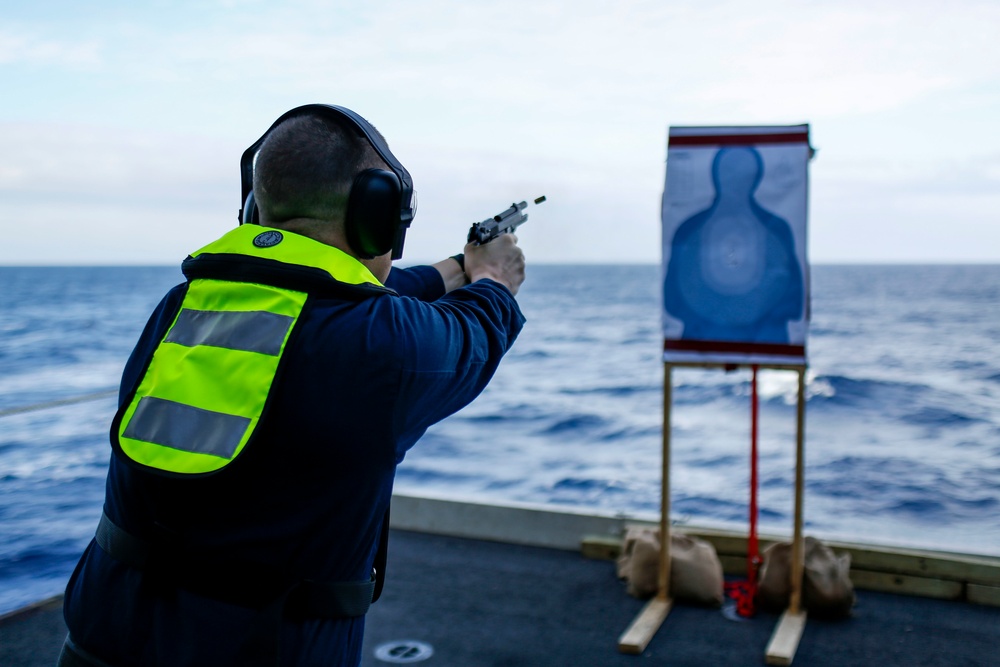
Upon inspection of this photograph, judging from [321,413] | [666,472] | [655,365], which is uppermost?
[321,413]

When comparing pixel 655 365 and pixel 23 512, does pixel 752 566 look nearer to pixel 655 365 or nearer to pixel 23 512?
pixel 23 512

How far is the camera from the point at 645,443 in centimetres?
1288

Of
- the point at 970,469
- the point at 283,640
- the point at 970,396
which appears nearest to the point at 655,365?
the point at 970,396

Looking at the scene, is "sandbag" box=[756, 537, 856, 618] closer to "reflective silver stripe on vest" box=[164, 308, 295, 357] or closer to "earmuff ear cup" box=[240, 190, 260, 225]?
"earmuff ear cup" box=[240, 190, 260, 225]

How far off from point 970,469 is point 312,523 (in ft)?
36.6

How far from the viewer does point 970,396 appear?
1670 cm

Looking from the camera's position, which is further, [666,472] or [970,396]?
[970,396]

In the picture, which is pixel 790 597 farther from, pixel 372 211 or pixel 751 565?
pixel 372 211

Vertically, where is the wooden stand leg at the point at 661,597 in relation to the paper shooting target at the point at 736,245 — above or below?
below

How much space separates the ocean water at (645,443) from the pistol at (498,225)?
2.30 m

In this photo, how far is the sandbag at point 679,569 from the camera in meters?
3.33

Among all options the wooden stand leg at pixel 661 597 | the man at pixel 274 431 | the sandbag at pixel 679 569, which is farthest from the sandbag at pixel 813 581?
the man at pixel 274 431

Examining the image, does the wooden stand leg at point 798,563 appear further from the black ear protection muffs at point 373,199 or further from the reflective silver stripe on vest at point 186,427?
the reflective silver stripe on vest at point 186,427

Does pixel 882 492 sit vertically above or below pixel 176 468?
below
